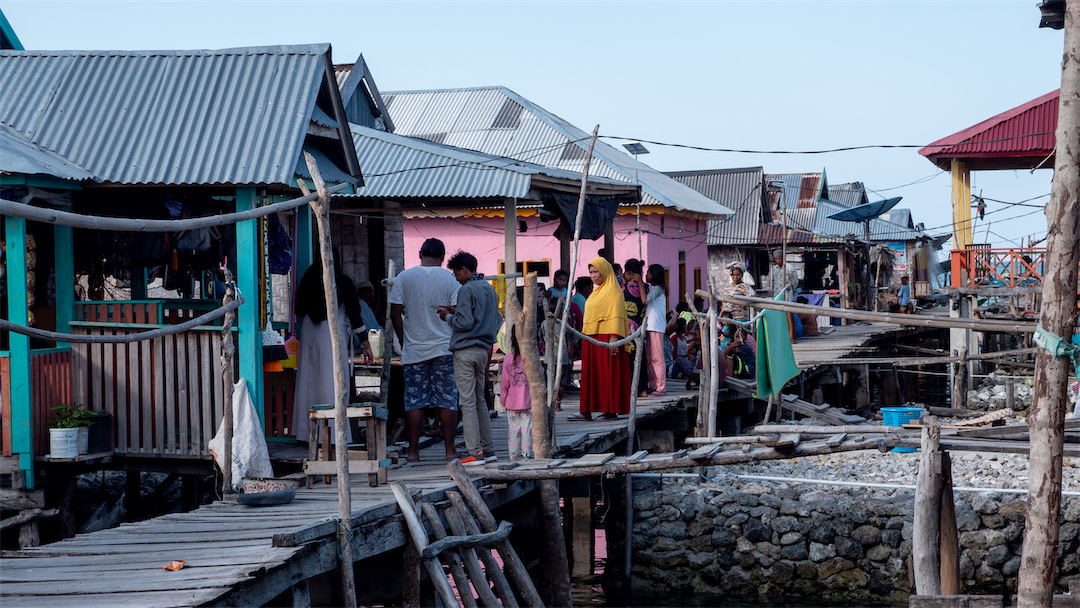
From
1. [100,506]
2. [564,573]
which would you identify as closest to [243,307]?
[564,573]

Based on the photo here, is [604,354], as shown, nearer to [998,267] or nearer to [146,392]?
[146,392]

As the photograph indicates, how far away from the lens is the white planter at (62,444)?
7.89m

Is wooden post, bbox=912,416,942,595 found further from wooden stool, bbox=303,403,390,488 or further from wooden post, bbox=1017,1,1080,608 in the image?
wooden stool, bbox=303,403,390,488

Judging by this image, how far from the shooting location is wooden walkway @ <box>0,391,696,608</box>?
16.1ft

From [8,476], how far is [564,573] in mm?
4291

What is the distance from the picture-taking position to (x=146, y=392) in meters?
8.34

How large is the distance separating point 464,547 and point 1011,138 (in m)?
16.5

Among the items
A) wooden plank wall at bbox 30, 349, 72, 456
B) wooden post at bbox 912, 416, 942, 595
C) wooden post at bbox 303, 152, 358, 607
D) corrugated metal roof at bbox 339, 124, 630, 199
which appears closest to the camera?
wooden post at bbox 303, 152, 358, 607

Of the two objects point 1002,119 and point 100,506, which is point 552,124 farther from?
point 100,506

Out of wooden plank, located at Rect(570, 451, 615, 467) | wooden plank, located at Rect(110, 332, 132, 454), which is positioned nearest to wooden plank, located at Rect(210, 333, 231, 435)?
wooden plank, located at Rect(110, 332, 132, 454)

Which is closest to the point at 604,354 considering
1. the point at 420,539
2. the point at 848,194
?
the point at 420,539

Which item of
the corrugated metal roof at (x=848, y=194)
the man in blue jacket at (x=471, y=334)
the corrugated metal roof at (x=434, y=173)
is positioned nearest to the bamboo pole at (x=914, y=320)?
the man in blue jacket at (x=471, y=334)

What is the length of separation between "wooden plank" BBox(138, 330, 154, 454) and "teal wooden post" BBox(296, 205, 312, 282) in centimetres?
169

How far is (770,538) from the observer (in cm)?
1194
